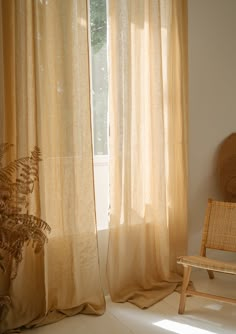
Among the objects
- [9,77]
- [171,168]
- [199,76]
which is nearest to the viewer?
[9,77]

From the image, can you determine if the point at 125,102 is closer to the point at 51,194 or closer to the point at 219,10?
the point at 51,194

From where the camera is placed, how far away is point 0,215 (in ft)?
5.24

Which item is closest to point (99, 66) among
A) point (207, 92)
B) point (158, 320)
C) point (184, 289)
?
point (207, 92)

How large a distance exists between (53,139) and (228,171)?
5.58 ft

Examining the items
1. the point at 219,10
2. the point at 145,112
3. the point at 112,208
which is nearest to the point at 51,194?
the point at 112,208

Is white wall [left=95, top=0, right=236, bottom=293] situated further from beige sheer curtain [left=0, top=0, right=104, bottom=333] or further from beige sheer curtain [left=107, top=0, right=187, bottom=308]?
beige sheer curtain [left=0, top=0, right=104, bottom=333]

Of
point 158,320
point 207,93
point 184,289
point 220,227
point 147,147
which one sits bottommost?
point 158,320

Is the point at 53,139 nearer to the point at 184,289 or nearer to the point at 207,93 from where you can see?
the point at 184,289

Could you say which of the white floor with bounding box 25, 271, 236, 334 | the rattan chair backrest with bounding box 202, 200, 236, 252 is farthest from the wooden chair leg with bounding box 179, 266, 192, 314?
the rattan chair backrest with bounding box 202, 200, 236, 252

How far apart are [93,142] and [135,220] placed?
2.18ft

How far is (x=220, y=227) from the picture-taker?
265cm

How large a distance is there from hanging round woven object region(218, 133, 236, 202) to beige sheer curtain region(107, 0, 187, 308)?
51 centimetres

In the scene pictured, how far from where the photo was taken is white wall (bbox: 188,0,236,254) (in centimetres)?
298

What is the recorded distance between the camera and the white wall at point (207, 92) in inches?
117
